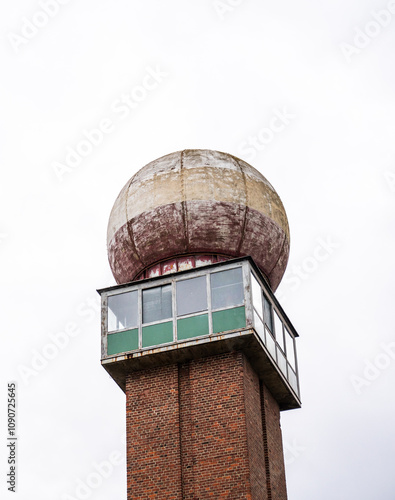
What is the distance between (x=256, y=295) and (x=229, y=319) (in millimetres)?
1431

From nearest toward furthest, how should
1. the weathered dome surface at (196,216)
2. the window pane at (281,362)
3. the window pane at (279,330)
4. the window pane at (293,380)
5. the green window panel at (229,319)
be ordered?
the green window panel at (229,319)
the window pane at (281,362)
the weathered dome surface at (196,216)
the window pane at (279,330)
the window pane at (293,380)

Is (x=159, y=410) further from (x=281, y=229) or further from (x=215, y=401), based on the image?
(x=281, y=229)

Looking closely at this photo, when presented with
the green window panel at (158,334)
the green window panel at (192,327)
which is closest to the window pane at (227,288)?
the green window panel at (192,327)

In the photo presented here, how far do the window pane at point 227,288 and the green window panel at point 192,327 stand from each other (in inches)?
23.3

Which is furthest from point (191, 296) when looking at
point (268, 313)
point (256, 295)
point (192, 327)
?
point (268, 313)

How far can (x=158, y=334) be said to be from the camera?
97.2 feet

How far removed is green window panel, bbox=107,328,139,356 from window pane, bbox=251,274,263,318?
3.78 metres

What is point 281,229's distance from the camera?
3234 centimetres

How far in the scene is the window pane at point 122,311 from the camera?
30281 millimetres

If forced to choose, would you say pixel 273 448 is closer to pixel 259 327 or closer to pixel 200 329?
pixel 259 327

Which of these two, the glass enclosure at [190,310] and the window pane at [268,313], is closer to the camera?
the glass enclosure at [190,310]

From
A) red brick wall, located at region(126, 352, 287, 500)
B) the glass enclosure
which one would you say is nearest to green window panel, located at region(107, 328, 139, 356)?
the glass enclosure

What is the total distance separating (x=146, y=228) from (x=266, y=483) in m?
8.97

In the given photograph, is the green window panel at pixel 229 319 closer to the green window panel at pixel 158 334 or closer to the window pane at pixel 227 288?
the window pane at pixel 227 288
